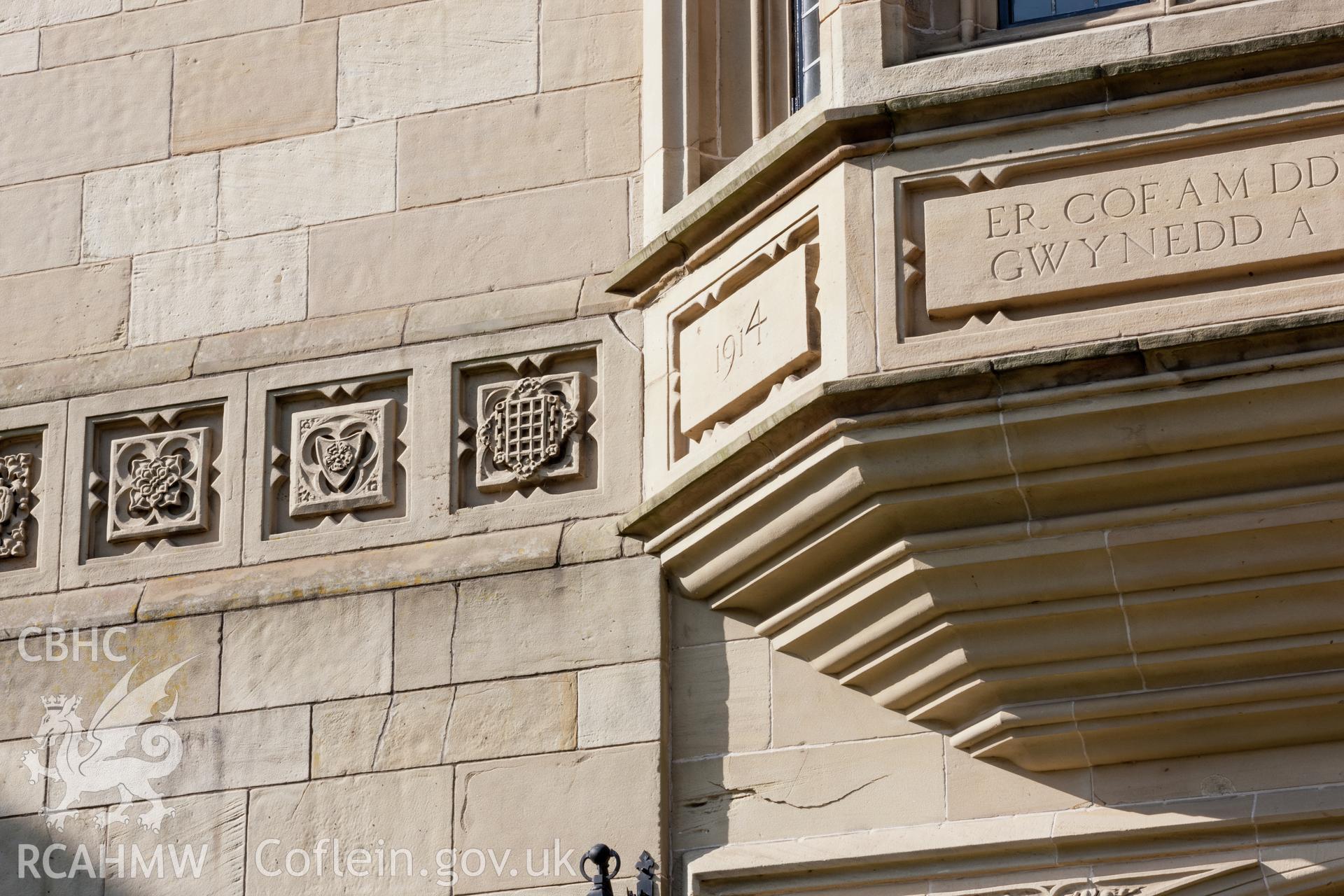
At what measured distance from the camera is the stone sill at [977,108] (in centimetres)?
557

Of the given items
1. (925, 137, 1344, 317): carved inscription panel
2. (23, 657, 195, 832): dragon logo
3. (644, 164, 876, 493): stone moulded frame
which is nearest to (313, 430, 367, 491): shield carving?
(23, 657, 195, 832): dragon logo

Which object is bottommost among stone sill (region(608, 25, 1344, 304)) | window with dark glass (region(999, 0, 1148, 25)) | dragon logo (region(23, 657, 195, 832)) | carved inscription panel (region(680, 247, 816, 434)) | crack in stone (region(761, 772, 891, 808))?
crack in stone (region(761, 772, 891, 808))

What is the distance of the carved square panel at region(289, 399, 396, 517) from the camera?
666 cm

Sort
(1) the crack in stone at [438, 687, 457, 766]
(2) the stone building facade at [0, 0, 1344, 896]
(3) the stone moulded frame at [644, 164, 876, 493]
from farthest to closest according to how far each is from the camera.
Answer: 1. (1) the crack in stone at [438, 687, 457, 766]
2. (3) the stone moulded frame at [644, 164, 876, 493]
3. (2) the stone building facade at [0, 0, 1344, 896]

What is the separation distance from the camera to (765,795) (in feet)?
19.8

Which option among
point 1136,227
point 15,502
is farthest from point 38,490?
point 1136,227

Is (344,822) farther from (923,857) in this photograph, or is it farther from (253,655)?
(923,857)

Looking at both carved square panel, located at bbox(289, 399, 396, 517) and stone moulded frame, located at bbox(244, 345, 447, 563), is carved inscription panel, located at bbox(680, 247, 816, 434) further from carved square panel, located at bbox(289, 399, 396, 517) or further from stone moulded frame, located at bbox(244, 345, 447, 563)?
carved square panel, located at bbox(289, 399, 396, 517)

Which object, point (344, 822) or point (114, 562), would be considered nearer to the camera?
point (344, 822)

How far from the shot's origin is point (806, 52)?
21.8 ft

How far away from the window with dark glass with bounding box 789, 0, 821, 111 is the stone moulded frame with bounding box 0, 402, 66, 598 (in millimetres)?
2369

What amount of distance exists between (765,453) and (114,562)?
2060mm

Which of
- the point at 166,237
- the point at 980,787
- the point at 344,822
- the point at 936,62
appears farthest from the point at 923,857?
the point at 166,237

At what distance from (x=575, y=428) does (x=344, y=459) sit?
A: 2.26ft
